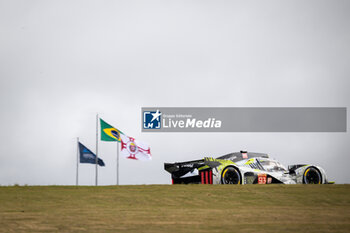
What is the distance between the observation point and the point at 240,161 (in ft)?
65.3

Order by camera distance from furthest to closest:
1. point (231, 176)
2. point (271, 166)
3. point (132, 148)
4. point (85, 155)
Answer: point (85, 155), point (132, 148), point (271, 166), point (231, 176)

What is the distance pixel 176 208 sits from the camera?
13039 mm

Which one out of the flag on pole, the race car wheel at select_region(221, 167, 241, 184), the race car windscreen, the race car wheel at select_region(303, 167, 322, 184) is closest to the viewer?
the race car wheel at select_region(221, 167, 241, 184)

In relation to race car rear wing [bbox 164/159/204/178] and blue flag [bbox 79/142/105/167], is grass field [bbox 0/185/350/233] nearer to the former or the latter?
race car rear wing [bbox 164/159/204/178]

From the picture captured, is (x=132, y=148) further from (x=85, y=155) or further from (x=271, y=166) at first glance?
(x=271, y=166)

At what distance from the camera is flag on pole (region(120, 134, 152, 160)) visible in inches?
979

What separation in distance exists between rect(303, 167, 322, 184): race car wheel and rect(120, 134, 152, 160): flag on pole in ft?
29.9

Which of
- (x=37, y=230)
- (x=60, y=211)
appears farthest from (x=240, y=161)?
(x=37, y=230)

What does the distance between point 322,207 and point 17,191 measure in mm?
10654

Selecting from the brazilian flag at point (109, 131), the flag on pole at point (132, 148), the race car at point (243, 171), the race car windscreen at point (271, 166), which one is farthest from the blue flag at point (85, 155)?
the race car windscreen at point (271, 166)

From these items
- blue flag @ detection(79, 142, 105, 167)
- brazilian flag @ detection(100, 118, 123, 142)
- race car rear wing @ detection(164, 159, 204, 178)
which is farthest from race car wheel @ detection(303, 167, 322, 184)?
blue flag @ detection(79, 142, 105, 167)

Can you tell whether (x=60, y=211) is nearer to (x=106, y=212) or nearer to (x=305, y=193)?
(x=106, y=212)

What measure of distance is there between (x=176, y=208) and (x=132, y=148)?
12261mm

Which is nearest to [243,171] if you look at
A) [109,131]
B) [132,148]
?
[132,148]
